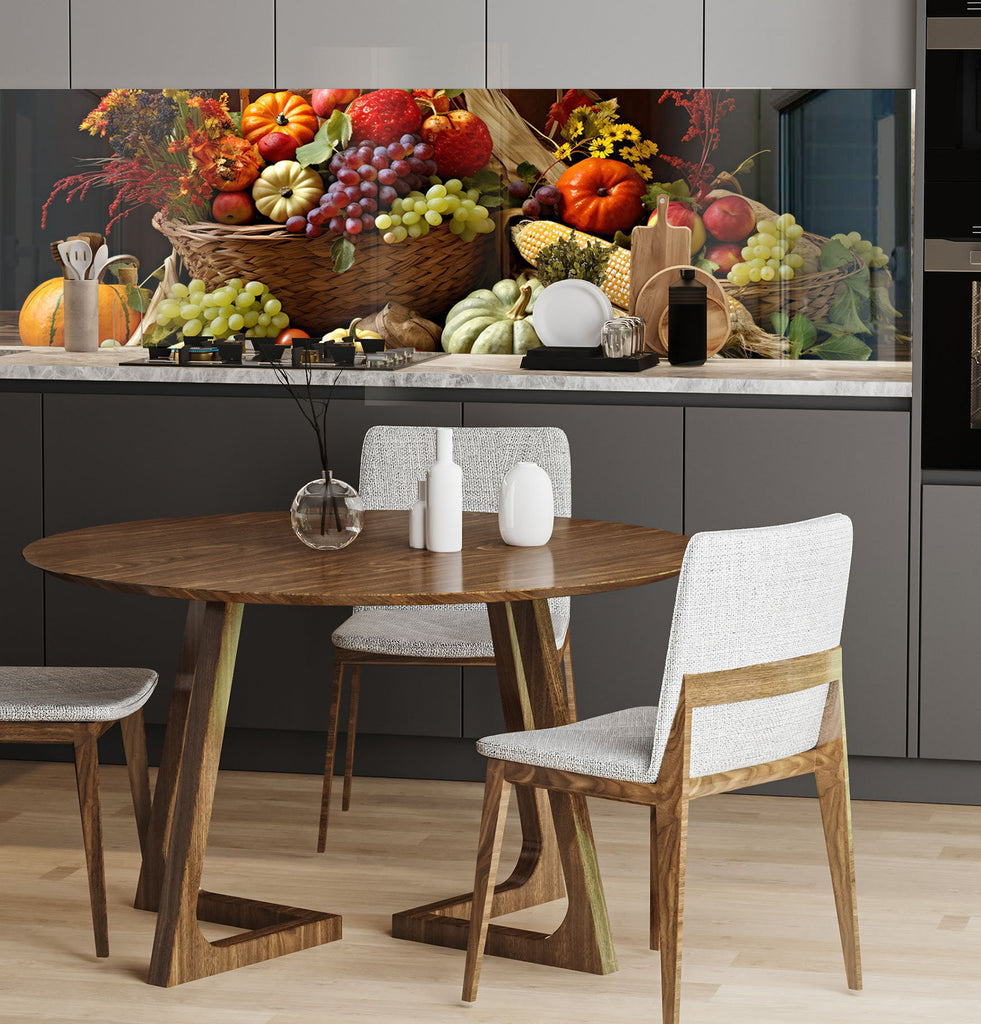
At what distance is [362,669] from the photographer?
13.1 ft

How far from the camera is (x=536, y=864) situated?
3.13 m

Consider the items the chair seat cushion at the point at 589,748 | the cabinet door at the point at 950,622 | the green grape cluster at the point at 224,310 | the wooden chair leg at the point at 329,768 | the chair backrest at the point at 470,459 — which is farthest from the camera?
the green grape cluster at the point at 224,310

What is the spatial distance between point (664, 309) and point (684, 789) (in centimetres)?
214

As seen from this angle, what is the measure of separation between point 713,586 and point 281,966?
3.60 feet

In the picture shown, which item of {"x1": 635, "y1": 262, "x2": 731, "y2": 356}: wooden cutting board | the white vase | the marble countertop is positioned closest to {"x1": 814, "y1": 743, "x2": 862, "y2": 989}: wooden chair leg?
the white vase

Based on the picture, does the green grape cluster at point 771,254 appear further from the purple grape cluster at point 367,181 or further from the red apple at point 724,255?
the purple grape cluster at point 367,181

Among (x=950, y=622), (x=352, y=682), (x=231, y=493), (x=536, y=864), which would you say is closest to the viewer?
(x=536, y=864)

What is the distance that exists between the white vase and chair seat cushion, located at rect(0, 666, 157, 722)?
72 centimetres

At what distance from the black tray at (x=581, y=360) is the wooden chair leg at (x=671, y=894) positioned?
178cm

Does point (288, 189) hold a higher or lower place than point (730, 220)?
higher

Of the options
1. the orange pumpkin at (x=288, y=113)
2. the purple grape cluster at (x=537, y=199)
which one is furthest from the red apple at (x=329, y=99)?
the purple grape cluster at (x=537, y=199)

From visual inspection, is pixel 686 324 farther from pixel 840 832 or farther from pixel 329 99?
pixel 840 832

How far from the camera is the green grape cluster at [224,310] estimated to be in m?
4.55

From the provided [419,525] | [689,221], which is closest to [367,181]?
[689,221]
